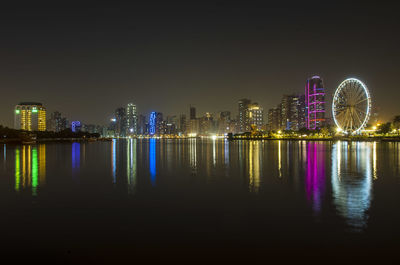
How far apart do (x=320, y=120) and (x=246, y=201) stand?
19457 cm

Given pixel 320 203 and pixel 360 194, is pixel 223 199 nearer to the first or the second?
pixel 320 203

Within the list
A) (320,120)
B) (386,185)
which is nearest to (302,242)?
(386,185)

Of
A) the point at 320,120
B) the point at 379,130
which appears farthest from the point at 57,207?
the point at 320,120

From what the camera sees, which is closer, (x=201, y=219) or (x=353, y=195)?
(x=201, y=219)

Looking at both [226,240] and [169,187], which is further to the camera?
[169,187]

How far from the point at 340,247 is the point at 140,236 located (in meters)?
5.84

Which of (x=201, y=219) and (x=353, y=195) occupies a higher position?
(x=353, y=195)

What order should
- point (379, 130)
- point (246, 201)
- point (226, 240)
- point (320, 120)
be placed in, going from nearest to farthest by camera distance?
1. point (226, 240)
2. point (246, 201)
3. point (379, 130)
4. point (320, 120)

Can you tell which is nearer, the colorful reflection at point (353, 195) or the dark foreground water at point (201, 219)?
the dark foreground water at point (201, 219)

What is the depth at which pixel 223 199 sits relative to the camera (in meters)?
16.5

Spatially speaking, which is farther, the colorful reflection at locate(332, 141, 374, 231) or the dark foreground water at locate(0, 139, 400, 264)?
the colorful reflection at locate(332, 141, 374, 231)

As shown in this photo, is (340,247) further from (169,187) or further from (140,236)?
(169,187)

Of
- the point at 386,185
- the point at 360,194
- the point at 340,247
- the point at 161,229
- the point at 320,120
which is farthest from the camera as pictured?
the point at 320,120

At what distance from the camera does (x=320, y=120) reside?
7815 inches
